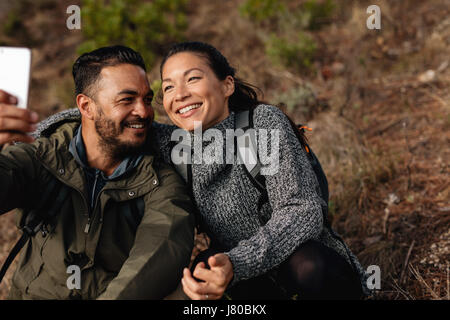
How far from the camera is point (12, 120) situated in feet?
4.47

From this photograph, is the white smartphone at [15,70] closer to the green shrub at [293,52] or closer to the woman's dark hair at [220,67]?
the woman's dark hair at [220,67]

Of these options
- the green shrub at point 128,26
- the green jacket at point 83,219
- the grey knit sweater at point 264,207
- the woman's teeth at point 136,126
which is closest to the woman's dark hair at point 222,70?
the grey knit sweater at point 264,207

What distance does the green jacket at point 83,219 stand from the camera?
193cm

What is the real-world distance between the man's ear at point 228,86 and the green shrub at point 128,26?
3.92 meters

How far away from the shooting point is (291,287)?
1908 millimetres

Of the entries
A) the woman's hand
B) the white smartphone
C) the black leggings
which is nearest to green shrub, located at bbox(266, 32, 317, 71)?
the black leggings

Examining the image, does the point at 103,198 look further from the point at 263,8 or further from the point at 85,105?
the point at 263,8

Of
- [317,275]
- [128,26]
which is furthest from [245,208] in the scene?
[128,26]

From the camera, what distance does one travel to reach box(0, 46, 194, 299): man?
1.84m

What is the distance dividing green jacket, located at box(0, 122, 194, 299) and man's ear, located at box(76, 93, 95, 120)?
26 cm

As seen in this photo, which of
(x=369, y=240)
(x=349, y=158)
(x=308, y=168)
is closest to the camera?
(x=308, y=168)
